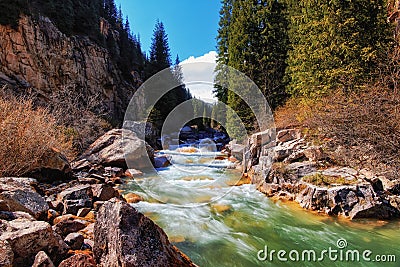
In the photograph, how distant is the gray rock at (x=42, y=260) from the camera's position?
88.7 inches

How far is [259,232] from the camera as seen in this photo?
529 centimetres

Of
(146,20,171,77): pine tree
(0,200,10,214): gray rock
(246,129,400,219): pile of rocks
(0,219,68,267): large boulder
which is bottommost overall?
(246,129,400,219): pile of rocks

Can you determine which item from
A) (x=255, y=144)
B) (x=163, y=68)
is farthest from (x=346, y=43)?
(x=163, y=68)

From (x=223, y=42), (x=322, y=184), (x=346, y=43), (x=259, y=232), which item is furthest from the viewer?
(x=223, y=42)

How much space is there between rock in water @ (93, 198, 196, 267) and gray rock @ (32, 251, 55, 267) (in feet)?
1.70

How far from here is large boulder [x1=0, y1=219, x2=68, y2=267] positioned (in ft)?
7.59

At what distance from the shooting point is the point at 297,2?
527 inches

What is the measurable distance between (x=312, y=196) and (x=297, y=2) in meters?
12.4

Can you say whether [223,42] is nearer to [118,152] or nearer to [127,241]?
[118,152]

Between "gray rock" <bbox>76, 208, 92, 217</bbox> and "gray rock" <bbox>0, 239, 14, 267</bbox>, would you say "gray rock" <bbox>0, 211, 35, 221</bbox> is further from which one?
"gray rock" <bbox>76, 208, 92, 217</bbox>

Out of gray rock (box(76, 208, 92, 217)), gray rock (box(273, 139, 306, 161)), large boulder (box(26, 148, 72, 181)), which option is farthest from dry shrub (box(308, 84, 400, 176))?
large boulder (box(26, 148, 72, 181))

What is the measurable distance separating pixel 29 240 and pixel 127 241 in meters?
1.09

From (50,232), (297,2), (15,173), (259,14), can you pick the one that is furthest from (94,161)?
(297,2)

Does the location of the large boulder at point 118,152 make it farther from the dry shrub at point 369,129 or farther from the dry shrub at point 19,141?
the dry shrub at point 369,129
